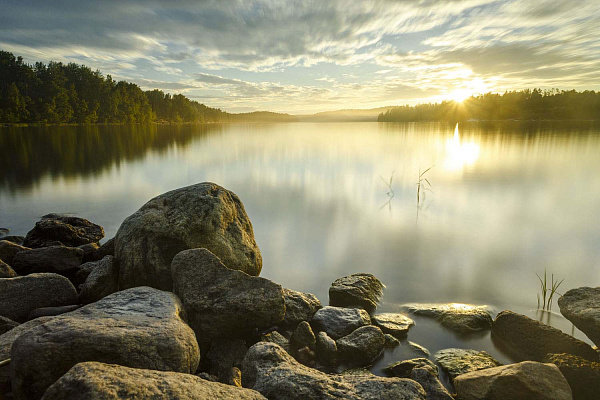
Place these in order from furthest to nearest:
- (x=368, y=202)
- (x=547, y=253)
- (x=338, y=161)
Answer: (x=338, y=161) < (x=368, y=202) < (x=547, y=253)

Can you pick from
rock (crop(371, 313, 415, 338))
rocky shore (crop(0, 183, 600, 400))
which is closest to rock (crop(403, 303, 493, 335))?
rocky shore (crop(0, 183, 600, 400))

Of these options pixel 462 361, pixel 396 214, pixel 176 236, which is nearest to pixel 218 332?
pixel 176 236

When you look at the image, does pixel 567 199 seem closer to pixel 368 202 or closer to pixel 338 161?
pixel 368 202

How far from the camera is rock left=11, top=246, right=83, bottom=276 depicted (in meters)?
8.65

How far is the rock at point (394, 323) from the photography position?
270 inches

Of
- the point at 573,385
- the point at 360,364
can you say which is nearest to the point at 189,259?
the point at 360,364

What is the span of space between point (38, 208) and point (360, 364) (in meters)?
18.6

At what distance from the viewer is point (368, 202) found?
1888 centimetres

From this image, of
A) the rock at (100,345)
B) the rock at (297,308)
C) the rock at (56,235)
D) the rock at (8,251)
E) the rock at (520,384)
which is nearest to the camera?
the rock at (100,345)

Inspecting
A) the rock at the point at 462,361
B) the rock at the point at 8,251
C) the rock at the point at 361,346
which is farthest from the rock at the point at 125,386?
the rock at the point at 8,251

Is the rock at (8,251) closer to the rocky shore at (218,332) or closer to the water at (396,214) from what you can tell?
the rocky shore at (218,332)

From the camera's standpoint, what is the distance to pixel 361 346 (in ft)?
19.6

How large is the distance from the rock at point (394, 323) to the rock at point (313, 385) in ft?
8.85

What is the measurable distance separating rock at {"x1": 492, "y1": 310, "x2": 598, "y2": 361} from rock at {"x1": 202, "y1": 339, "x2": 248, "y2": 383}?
16.7 feet
